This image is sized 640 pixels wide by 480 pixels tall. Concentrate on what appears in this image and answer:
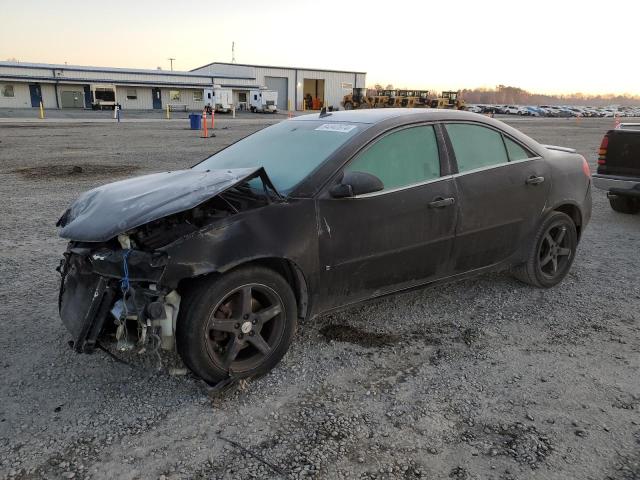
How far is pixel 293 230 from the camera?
329cm

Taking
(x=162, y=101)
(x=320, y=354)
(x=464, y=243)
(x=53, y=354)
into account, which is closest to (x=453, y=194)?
(x=464, y=243)

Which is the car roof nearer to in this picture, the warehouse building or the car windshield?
the car windshield

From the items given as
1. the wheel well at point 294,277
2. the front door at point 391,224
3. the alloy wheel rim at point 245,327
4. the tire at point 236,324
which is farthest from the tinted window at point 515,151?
the alloy wheel rim at point 245,327

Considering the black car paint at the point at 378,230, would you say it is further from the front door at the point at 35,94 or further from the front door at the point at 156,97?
the front door at the point at 156,97

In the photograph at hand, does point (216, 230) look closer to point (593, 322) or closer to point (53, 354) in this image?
point (53, 354)

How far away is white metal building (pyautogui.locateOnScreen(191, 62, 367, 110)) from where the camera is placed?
231 ft

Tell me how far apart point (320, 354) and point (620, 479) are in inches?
73.6

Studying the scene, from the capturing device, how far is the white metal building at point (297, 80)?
231 ft

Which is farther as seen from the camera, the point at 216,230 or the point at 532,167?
the point at 532,167

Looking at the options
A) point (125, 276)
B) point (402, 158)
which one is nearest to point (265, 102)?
point (402, 158)

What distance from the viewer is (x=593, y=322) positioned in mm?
4297

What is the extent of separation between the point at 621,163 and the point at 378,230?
19.3 ft

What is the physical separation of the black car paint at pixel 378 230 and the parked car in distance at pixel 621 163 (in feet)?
10.9

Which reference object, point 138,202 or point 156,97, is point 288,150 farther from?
point 156,97
